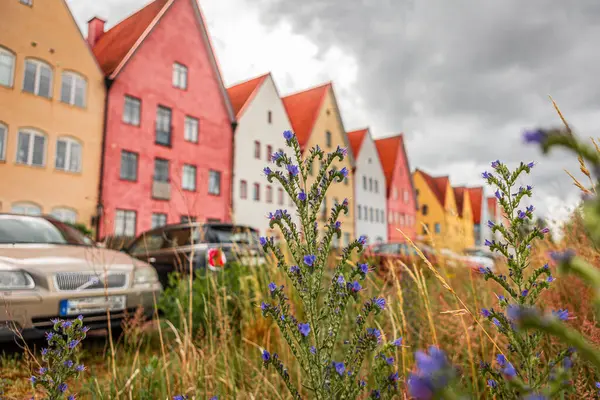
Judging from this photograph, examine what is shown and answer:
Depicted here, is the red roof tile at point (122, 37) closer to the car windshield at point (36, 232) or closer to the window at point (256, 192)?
the window at point (256, 192)

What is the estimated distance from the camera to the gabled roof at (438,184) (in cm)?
5259

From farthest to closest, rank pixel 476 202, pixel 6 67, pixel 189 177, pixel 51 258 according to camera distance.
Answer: pixel 476 202 < pixel 189 177 < pixel 6 67 < pixel 51 258

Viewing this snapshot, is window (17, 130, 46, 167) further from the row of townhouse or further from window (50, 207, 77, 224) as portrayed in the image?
window (50, 207, 77, 224)

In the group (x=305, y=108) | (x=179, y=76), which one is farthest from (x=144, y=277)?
(x=305, y=108)

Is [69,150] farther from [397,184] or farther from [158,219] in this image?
[397,184]

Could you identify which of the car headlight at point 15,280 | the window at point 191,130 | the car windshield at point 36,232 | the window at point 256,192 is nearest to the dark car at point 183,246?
the car windshield at point 36,232

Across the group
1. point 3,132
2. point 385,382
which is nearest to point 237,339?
point 385,382

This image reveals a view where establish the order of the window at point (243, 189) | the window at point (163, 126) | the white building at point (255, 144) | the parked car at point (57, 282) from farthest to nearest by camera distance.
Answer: the window at point (243, 189) < the white building at point (255, 144) < the window at point (163, 126) < the parked car at point (57, 282)

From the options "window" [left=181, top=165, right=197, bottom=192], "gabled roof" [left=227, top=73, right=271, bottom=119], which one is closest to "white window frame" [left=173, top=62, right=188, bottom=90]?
"gabled roof" [left=227, top=73, right=271, bottom=119]

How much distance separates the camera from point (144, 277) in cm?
550

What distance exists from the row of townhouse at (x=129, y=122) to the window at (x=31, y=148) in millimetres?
37

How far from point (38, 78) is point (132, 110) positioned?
14.5 ft

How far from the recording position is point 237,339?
16.0ft

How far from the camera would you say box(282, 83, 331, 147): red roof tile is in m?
32.0
